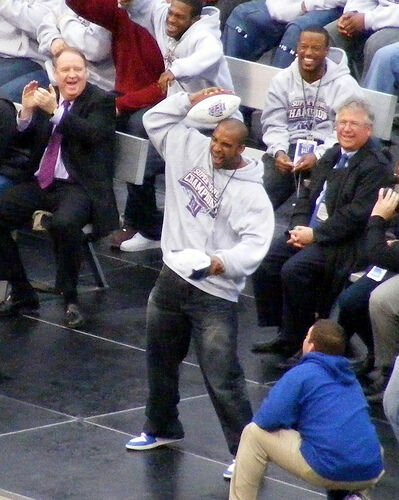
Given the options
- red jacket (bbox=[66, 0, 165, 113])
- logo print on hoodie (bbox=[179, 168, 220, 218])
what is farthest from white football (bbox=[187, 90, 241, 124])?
red jacket (bbox=[66, 0, 165, 113])

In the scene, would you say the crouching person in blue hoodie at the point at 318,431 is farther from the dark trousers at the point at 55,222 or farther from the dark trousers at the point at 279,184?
the dark trousers at the point at 279,184

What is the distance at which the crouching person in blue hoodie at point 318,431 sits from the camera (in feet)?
19.5

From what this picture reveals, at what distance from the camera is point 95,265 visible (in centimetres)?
950


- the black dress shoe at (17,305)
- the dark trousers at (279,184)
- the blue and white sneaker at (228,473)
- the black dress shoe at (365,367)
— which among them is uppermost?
the dark trousers at (279,184)

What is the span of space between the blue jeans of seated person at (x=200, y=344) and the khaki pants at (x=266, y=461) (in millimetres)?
559

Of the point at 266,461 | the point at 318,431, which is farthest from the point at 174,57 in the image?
the point at 318,431

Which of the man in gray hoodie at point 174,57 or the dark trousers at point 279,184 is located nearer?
the dark trousers at point 279,184

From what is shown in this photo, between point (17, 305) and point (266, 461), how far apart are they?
3.25 meters

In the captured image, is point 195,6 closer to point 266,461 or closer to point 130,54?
point 130,54

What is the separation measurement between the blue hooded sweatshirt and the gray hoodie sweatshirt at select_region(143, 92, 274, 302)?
83cm

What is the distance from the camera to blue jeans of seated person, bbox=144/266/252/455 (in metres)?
6.71

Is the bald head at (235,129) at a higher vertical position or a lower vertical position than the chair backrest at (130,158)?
higher

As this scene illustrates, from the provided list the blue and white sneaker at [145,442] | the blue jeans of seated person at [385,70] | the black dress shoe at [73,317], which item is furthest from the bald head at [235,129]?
the blue jeans of seated person at [385,70]

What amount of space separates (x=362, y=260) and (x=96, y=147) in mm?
2029
